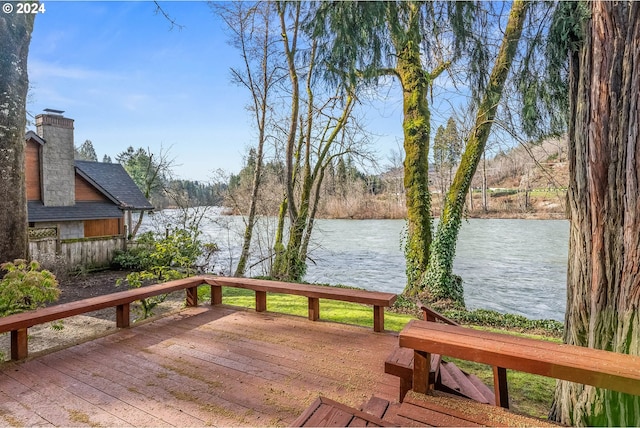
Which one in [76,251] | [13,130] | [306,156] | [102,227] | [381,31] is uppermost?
[381,31]

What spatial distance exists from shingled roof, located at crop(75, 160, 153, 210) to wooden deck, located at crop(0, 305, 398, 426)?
36.4 feet

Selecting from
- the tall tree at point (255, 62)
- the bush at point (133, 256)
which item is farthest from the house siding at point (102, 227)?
the tall tree at point (255, 62)

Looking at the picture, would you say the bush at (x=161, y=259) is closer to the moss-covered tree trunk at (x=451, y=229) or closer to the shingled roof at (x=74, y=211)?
the shingled roof at (x=74, y=211)

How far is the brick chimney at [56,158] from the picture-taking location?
10383mm

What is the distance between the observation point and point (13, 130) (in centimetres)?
387

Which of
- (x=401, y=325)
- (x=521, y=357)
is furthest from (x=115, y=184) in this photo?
(x=521, y=357)

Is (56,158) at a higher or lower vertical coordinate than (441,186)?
higher

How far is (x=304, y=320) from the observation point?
11.7 feet

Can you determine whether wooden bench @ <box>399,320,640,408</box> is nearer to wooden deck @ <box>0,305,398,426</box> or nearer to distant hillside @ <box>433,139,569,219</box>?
wooden deck @ <box>0,305,398,426</box>

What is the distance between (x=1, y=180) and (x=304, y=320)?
3.73 meters

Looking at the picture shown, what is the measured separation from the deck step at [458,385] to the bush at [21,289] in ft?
12.1

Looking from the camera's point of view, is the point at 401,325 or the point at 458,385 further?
the point at 401,325

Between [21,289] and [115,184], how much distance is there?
12167 millimetres

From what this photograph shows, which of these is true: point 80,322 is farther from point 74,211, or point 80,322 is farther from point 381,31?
point 74,211
